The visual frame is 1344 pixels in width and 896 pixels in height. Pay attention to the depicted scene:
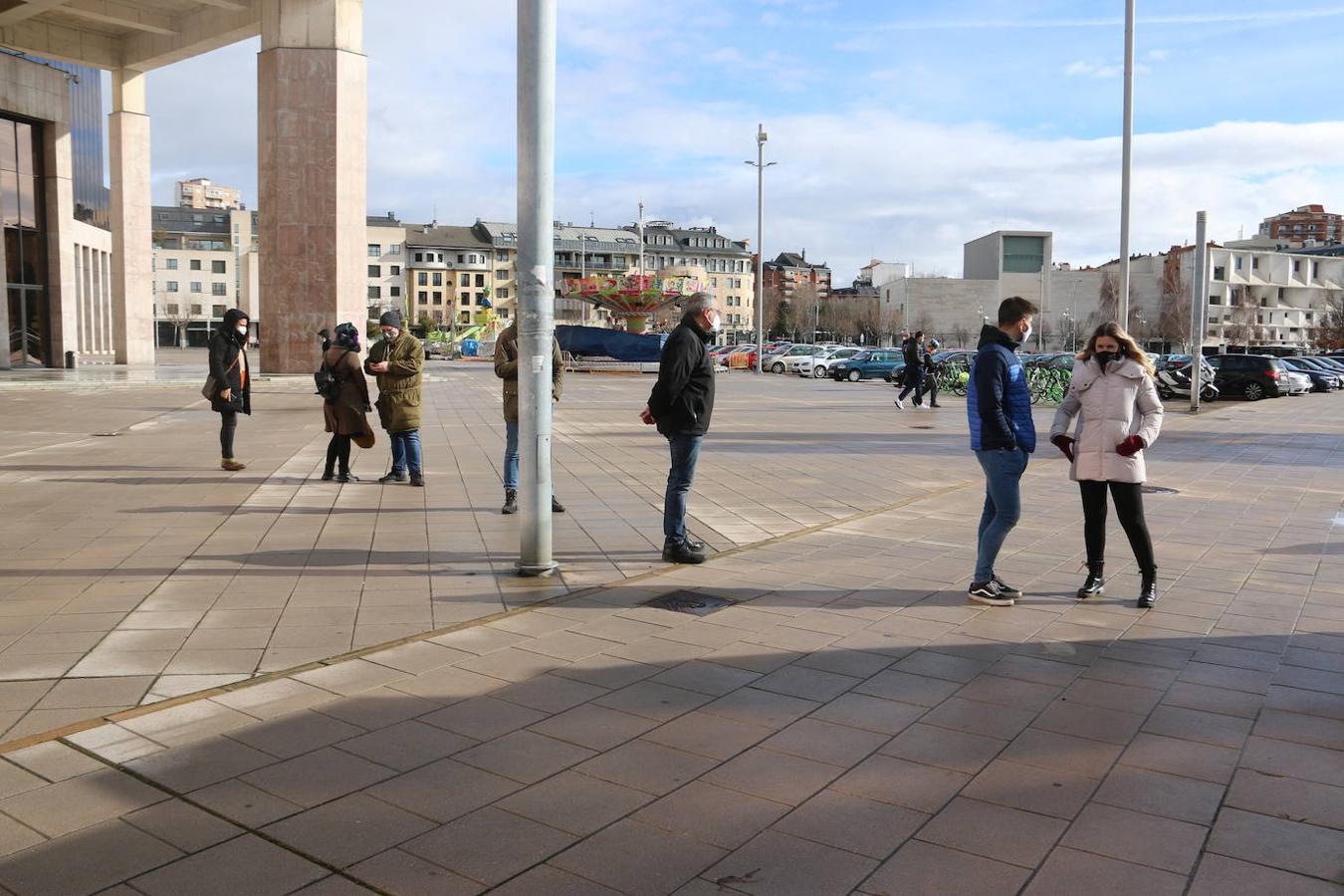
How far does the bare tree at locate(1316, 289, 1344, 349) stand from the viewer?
262ft

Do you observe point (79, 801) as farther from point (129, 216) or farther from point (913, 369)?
point (129, 216)

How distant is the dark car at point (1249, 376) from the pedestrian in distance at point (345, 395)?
3015 cm

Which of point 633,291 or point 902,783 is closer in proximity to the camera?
point 902,783

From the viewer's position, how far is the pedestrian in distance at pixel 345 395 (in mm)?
11211

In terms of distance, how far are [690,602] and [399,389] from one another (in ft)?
18.1

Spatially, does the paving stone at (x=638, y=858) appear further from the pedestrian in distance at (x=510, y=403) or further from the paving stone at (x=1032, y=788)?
the pedestrian in distance at (x=510, y=403)

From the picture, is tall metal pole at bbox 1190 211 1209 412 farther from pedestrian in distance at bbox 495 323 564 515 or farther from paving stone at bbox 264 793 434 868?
paving stone at bbox 264 793 434 868

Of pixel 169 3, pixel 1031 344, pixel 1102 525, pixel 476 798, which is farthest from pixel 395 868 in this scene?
pixel 1031 344

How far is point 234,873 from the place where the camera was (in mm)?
3127

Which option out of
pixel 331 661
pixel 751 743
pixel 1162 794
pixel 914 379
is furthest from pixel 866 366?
pixel 1162 794

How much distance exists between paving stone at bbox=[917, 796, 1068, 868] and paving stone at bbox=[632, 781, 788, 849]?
0.52 metres

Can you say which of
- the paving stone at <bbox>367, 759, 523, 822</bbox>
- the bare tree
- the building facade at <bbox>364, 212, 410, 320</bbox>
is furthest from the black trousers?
the building facade at <bbox>364, 212, 410, 320</bbox>

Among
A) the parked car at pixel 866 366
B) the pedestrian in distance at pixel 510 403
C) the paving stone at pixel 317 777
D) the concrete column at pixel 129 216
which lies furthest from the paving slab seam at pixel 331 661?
the concrete column at pixel 129 216

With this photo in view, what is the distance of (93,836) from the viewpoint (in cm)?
333
